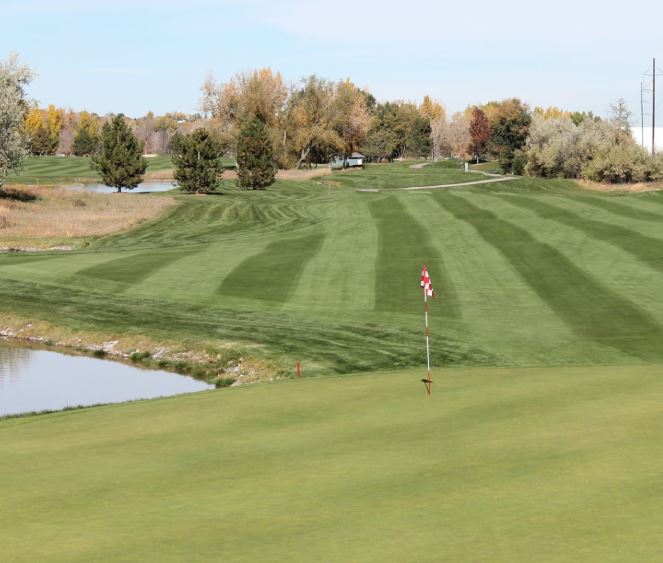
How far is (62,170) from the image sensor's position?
546ft

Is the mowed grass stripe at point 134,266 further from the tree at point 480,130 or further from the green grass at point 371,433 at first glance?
the tree at point 480,130

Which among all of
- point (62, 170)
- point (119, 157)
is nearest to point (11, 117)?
point (119, 157)

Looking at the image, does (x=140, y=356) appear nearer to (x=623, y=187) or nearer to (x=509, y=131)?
(x=623, y=187)

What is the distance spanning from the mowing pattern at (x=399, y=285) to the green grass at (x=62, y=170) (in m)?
83.6

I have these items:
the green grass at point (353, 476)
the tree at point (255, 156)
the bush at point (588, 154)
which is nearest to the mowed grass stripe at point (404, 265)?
the green grass at point (353, 476)

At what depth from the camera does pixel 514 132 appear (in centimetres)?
15588

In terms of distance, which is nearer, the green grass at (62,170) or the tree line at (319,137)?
the tree line at (319,137)

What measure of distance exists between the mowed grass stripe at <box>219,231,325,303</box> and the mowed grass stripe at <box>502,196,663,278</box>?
13.3 m

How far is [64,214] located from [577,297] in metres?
50.2

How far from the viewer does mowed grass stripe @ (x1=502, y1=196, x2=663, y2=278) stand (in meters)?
40.9

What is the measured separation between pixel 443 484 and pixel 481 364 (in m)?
13.7

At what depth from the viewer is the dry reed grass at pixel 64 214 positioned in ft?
211

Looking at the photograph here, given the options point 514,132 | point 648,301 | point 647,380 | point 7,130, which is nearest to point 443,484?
point 647,380

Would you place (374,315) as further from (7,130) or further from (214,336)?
(7,130)
